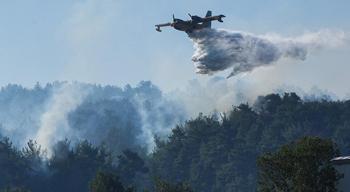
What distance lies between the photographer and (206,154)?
168250 millimetres

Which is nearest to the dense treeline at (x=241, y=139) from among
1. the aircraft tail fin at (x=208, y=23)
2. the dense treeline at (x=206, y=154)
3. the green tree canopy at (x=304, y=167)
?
the dense treeline at (x=206, y=154)

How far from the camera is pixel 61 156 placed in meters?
163

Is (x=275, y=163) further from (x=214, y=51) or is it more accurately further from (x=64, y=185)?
(x=64, y=185)

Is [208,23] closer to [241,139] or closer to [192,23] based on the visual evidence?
[192,23]

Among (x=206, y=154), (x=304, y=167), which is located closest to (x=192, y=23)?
(x=304, y=167)

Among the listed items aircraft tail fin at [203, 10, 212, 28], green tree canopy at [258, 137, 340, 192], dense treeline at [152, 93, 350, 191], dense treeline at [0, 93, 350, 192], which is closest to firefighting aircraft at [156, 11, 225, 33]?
aircraft tail fin at [203, 10, 212, 28]

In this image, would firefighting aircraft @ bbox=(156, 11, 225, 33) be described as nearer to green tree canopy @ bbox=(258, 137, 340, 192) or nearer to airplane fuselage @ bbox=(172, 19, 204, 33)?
airplane fuselage @ bbox=(172, 19, 204, 33)

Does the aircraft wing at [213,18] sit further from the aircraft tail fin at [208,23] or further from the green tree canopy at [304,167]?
the green tree canopy at [304,167]

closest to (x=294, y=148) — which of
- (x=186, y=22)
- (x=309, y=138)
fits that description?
(x=309, y=138)

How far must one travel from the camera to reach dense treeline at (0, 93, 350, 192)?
510 feet

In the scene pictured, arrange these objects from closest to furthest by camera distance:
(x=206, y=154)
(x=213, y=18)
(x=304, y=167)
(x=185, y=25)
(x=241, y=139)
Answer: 1. (x=304, y=167)
2. (x=213, y=18)
3. (x=185, y=25)
4. (x=206, y=154)
5. (x=241, y=139)

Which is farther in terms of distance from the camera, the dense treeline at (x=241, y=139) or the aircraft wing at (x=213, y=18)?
the dense treeline at (x=241, y=139)

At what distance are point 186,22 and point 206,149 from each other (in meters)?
93.1

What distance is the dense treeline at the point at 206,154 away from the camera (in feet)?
510
